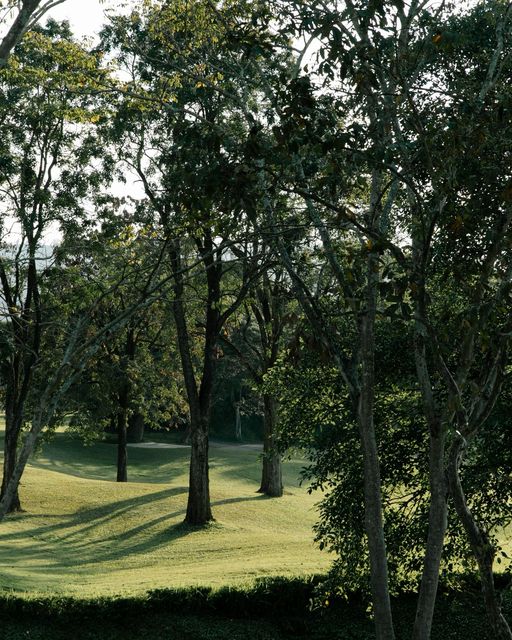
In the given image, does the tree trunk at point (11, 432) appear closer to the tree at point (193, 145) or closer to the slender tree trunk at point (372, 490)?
the tree at point (193, 145)

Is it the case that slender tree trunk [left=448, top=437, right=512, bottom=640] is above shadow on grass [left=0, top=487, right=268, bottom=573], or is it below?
above

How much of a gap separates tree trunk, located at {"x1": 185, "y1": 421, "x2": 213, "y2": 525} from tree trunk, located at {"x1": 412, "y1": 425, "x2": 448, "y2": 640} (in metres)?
18.4

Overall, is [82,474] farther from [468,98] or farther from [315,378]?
[468,98]

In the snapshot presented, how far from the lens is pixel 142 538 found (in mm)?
26375

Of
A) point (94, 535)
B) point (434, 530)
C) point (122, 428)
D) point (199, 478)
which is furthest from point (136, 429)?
point (434, 530)

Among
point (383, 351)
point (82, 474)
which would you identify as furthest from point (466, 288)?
point (82, 474)

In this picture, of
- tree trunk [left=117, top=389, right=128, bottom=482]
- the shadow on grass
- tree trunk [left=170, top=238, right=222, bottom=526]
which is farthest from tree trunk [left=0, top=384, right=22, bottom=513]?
tree trunk [left=117, top=389, right=128, bottom=482]

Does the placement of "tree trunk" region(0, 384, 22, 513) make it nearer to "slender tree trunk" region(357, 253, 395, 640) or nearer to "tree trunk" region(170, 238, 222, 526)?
"tree trunk" region(170, 238, 222, 526)

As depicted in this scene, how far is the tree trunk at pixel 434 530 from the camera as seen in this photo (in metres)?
8.85

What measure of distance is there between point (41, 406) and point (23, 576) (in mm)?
11024

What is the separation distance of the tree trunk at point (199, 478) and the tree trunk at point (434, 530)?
18.4 meters

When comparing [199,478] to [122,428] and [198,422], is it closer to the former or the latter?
[198,422]

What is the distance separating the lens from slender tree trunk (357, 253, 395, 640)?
957 centimetres

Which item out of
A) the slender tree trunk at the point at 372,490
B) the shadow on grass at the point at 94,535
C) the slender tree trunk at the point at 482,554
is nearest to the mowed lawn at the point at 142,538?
the shadow on grass at the point at 94,535
